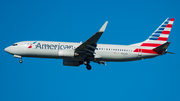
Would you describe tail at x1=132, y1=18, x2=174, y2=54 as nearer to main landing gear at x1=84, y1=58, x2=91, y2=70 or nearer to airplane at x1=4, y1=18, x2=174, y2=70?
airplane at x1=4, y1=18, x2=174, y2=70

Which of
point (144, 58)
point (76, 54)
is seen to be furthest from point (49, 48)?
point (144, 58)

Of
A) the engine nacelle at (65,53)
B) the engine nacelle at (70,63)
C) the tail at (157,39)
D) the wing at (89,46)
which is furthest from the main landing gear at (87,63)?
the tail at (157,39)

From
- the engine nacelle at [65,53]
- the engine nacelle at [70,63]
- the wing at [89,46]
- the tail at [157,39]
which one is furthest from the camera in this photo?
the engine nacelle at [70,63]

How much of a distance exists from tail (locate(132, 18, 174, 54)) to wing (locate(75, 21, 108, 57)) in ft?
26.2

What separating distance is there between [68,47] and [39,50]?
4959 mm

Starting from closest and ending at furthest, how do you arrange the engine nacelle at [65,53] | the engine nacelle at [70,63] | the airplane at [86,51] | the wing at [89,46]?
the wing at [89,46] < the engine nacelle at [65,53] < the airplane at [86,51] < the engine nacelle at [70,63]

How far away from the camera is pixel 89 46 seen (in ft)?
153

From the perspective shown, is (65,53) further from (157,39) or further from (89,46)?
(157,39)

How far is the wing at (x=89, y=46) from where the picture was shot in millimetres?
44219

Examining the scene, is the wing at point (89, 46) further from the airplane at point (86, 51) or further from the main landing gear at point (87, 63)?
the main landing gear at point (87, 63)

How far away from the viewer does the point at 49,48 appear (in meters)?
48.2

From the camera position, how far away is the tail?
4966 cm

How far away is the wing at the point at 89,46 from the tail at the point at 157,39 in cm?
798

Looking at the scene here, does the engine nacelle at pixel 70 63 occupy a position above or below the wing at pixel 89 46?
below
